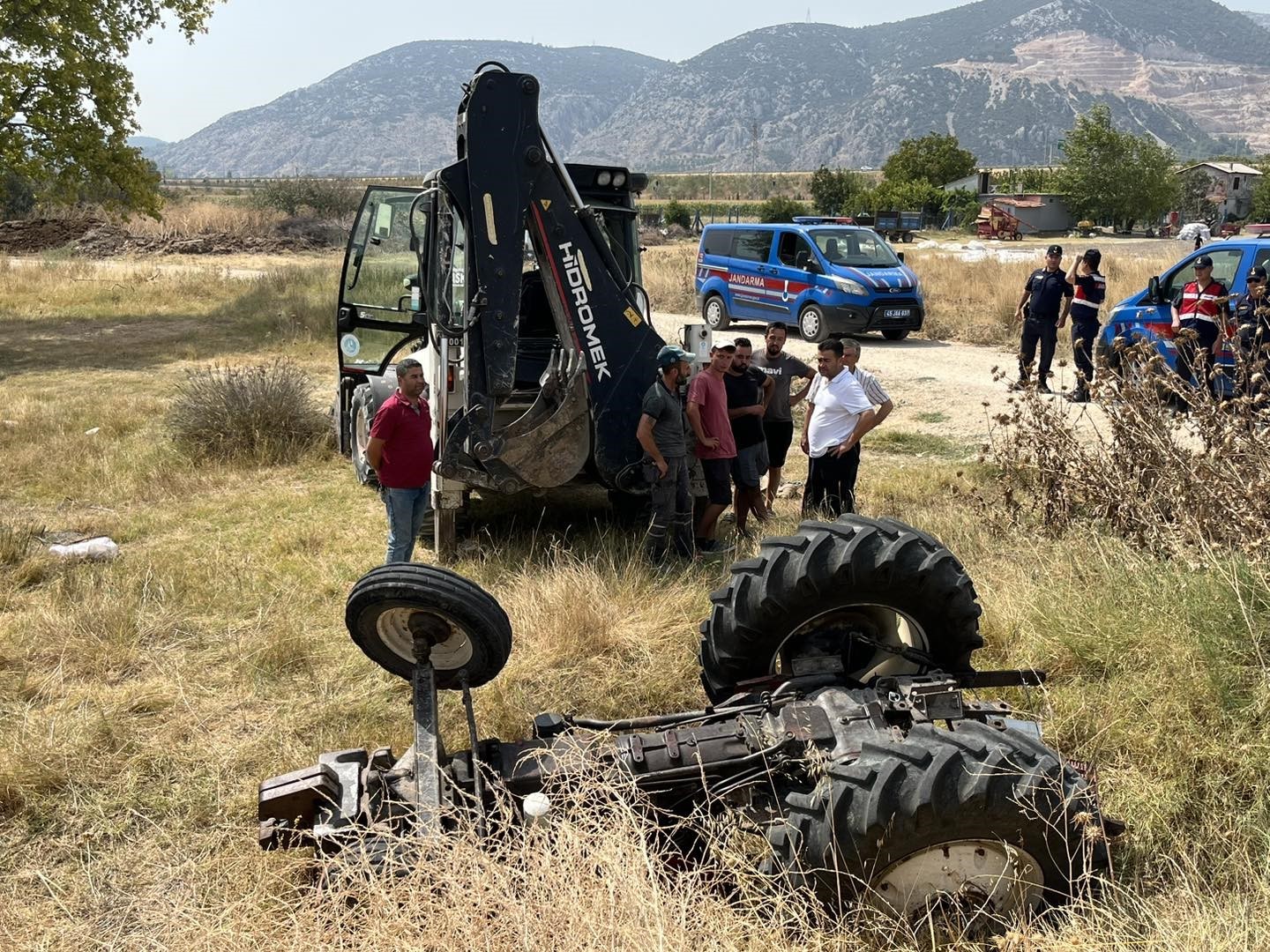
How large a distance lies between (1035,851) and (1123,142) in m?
64.5

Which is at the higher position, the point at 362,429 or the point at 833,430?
the point at 833,430

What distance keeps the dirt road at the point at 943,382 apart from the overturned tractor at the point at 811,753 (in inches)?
226

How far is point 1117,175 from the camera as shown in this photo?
57.8m

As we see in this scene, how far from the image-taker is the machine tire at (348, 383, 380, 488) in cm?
799

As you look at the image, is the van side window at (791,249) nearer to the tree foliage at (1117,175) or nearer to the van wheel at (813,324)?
the van wheel at (813,324)

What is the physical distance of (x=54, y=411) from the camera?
1197cm

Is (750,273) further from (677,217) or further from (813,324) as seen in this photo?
(677,217)

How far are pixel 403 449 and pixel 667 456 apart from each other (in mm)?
1675

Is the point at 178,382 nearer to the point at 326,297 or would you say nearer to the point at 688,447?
the point at 326,297

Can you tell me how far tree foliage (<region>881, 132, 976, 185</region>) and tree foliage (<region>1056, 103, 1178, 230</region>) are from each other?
11.3m

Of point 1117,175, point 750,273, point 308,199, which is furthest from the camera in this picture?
point 1117,175

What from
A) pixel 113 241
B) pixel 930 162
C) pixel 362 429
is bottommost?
pixel 362 429

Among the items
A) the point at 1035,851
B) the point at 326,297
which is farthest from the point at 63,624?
the point at 326,297

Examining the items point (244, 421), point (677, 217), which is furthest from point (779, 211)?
point (244, 421)
